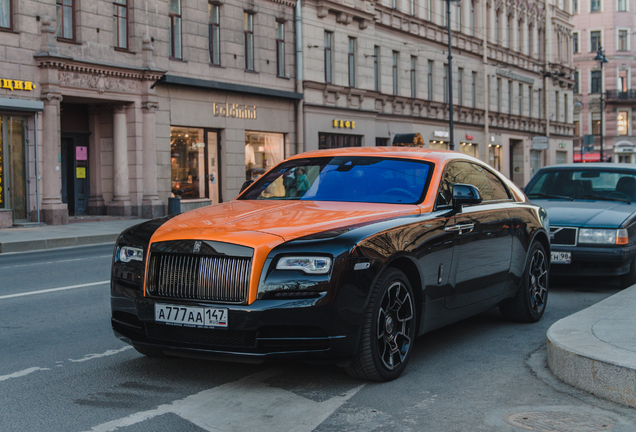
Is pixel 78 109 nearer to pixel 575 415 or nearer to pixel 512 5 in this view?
pixel 575 415

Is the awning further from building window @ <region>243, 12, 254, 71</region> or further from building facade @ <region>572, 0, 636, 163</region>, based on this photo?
building facade @ <region>572, 0, 636, 163</region>

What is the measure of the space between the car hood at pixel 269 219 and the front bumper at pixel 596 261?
4.00m

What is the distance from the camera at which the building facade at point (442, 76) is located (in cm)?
3303

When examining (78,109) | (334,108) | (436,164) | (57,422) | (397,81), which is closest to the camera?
(57,422)

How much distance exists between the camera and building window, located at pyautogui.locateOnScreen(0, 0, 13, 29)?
20.7 m

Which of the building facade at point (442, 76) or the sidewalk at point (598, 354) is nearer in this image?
the sidewalk at point (598, 354)

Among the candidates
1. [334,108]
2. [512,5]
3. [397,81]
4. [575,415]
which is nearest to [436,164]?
[575,415]

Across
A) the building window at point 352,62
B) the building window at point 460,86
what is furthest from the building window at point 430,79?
the building window at point 352,62

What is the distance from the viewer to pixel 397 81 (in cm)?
3778

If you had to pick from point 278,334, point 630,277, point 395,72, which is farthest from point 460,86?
point 278,334

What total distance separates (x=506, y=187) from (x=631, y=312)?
1690 millimetres

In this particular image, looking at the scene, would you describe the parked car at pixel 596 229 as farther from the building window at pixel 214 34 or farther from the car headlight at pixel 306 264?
the building window at pixel 214 34

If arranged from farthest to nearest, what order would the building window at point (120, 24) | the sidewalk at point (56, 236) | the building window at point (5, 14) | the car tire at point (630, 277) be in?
1. the building window at point (120, 24)
2. the building window at point (5, 14)
3. the sidewalk at point (56, 236)
4. the car tire at point (630, 277)

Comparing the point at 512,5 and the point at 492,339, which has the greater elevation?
the point at 512,5
